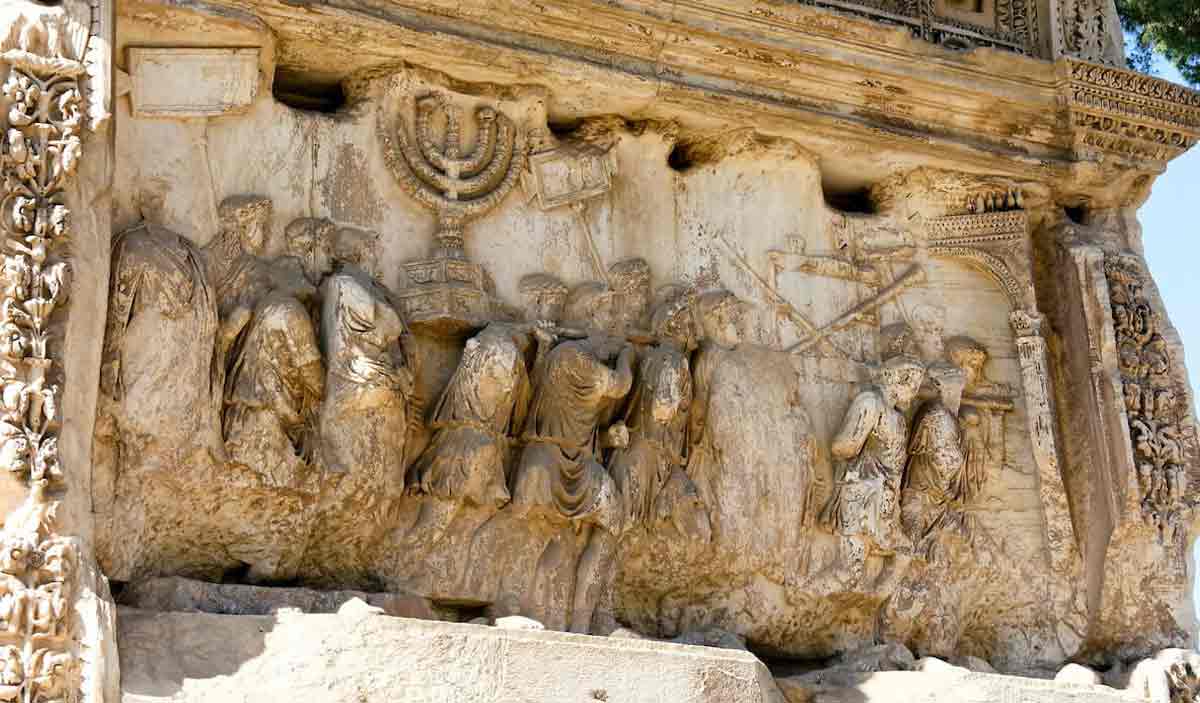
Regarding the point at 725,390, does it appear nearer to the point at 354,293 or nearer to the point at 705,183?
the point at 705,183

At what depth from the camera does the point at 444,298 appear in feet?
29.8

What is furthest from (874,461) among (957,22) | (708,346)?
(957,22)

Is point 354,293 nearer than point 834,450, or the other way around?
point 354,293

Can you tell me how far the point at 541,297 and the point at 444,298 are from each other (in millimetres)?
504

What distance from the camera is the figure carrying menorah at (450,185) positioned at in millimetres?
9102

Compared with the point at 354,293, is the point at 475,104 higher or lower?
higher

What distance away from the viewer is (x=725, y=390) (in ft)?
31.6

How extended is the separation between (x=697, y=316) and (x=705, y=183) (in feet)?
2.36

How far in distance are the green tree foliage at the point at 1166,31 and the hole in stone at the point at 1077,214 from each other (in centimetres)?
132

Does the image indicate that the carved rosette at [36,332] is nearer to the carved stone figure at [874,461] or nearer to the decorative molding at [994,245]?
the carved stone figure at [874,461]

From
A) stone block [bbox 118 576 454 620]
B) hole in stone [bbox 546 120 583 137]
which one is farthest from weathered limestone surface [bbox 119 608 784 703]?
hole in stone [bbox 546 120 583 137]

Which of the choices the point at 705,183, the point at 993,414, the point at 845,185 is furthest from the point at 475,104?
the point at 993,414

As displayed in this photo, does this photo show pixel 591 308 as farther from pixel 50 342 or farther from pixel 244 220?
pixel 50 342

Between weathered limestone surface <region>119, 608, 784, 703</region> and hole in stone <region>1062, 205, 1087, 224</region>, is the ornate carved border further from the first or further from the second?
weathered limestone surface <region>119, 608, 784, 703</region>
